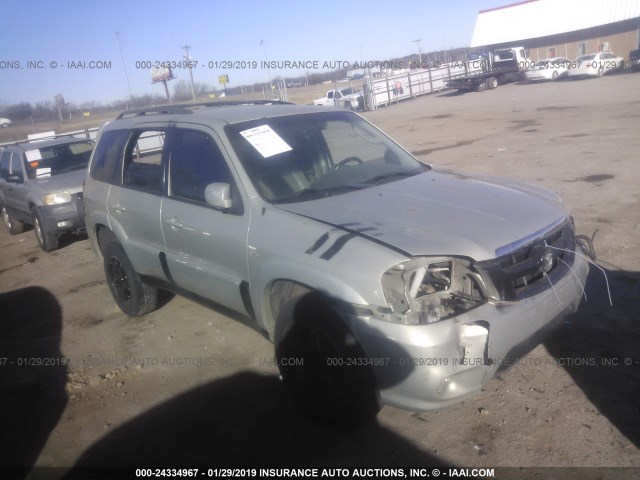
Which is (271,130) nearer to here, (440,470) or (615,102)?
(440,470)

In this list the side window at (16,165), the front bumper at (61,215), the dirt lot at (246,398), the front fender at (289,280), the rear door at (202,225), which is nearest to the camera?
the front fender at (289,280)

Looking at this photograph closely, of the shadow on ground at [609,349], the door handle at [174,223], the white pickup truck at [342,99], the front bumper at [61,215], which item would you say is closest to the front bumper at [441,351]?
the shadow on ground at [609,349]

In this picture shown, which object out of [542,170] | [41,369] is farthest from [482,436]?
[542,170]

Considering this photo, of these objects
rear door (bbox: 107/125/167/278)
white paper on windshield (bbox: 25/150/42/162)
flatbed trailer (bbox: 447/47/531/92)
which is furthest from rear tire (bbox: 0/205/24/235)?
flatbed trailer (bbox: 447/47/531/92)

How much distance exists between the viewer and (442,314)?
2.72 meters

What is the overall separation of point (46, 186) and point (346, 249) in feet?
23.2

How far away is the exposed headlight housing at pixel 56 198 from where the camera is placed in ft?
26.4

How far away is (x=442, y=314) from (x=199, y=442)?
169cm

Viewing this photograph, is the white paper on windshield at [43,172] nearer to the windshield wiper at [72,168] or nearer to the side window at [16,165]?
the windshield wiper at [72,168]

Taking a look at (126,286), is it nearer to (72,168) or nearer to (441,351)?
(441,351)

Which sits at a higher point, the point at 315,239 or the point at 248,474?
the point at 315,239

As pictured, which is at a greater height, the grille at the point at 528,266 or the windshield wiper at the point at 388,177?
the windshield wiper at the point at 388,177

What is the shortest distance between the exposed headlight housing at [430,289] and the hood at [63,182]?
6666 millimetres

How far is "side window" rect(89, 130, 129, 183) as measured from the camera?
502cm
